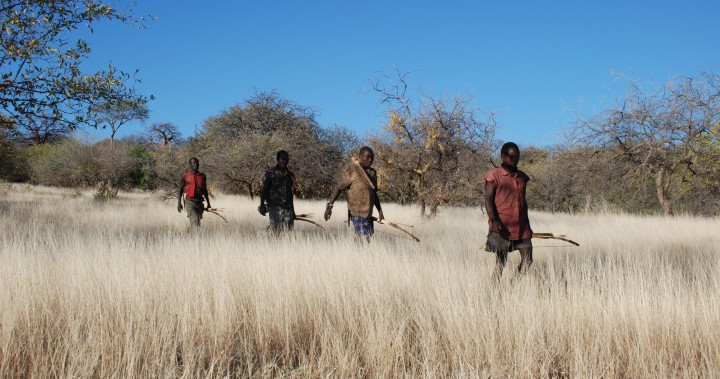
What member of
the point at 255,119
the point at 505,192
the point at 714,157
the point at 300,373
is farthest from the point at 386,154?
the point at 255,119

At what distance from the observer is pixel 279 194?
28.3 feet

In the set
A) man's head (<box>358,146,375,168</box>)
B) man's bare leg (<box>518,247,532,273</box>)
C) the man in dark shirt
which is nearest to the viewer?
man's bare leg (<box>518,247,532,273</box>)

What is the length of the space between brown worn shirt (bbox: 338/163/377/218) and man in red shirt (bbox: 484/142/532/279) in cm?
241

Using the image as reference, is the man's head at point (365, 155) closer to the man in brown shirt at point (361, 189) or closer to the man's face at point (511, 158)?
the man in brown shirt at point (361, 189)

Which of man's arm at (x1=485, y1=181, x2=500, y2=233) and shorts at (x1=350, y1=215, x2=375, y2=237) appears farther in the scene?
shorts at (x1=350, y1=215, x2=375, y2=237)

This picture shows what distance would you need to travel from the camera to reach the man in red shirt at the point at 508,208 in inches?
197

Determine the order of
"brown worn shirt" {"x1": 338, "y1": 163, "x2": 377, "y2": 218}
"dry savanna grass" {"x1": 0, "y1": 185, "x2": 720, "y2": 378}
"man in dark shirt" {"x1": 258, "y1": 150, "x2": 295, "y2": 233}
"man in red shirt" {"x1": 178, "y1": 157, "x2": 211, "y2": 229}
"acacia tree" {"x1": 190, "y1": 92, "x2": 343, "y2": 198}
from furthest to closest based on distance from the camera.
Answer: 1. "acacia tree" {"x1": 190, "y1": 92, "x2": 343, "y2": 198}
2. "man in red shirt" {"x1": 178, "y1": 157, "x2": 211, "y2": 229}
3. "man in dark shirt" {"x1": 258, "y1": 150, "x2": 295, "y2": 233}
4. "brown worn shirt" {"x1": 338, "y1": 163, "x2": 377, "y2": 218}
5. "dry savanna grass" {"x1": 0, "y1": 185, "x2": 720, "y2": 378}

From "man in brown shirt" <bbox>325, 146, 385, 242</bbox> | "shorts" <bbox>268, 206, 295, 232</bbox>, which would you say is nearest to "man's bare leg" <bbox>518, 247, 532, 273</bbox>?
"man in brown shirt" <bbox>325, 146, 385, 242</bbox>

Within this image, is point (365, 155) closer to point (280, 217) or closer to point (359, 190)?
point (359, 190)

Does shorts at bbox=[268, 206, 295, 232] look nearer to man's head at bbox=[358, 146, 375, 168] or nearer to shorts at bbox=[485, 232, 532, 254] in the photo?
man's head at bbox=[358, 146, 375, 168]

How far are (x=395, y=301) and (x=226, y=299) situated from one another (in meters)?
1.40

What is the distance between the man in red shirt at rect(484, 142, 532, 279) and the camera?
500cm

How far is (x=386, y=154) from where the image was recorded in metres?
14.4

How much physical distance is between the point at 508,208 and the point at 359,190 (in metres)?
2.63
